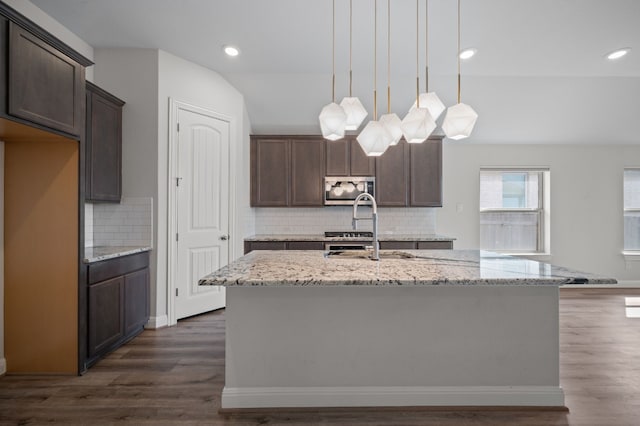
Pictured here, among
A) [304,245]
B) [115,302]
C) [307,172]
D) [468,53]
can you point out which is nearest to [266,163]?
[307,172]

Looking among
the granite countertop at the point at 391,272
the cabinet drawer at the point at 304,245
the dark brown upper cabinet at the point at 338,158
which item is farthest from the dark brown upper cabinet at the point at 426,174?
the granite countertop at the point at 391,272

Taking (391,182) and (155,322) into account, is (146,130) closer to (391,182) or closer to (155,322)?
(155,322)

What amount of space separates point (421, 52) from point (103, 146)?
3267 mm

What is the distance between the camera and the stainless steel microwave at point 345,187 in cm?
514

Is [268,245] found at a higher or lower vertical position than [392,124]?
lower

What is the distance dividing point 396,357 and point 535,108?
433cm

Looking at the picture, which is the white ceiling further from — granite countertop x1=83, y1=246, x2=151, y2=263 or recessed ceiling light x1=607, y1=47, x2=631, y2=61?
granite countertop x1=83, y1=246, x2=151, y2=263

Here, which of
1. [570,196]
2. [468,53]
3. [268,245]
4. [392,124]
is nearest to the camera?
[392,124]

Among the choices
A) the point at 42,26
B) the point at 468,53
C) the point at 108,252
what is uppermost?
the point at 468,53

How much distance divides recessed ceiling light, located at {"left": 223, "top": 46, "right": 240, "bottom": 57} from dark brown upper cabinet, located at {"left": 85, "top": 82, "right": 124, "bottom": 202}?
45.8 inches

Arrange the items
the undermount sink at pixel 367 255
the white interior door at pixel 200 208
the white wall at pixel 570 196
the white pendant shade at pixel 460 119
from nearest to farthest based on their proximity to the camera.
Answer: the white pendant shade at pixel 460 119 < the undermount sink at pixel 367 255 < the white interior door at pixel 200 208 < the white wall at pixel 570 196

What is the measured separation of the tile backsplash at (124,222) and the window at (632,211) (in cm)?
674

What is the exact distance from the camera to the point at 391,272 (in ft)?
6.88

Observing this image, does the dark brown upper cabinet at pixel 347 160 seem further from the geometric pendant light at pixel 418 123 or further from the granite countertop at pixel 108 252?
the geometric pendant light at pixel 418 123
